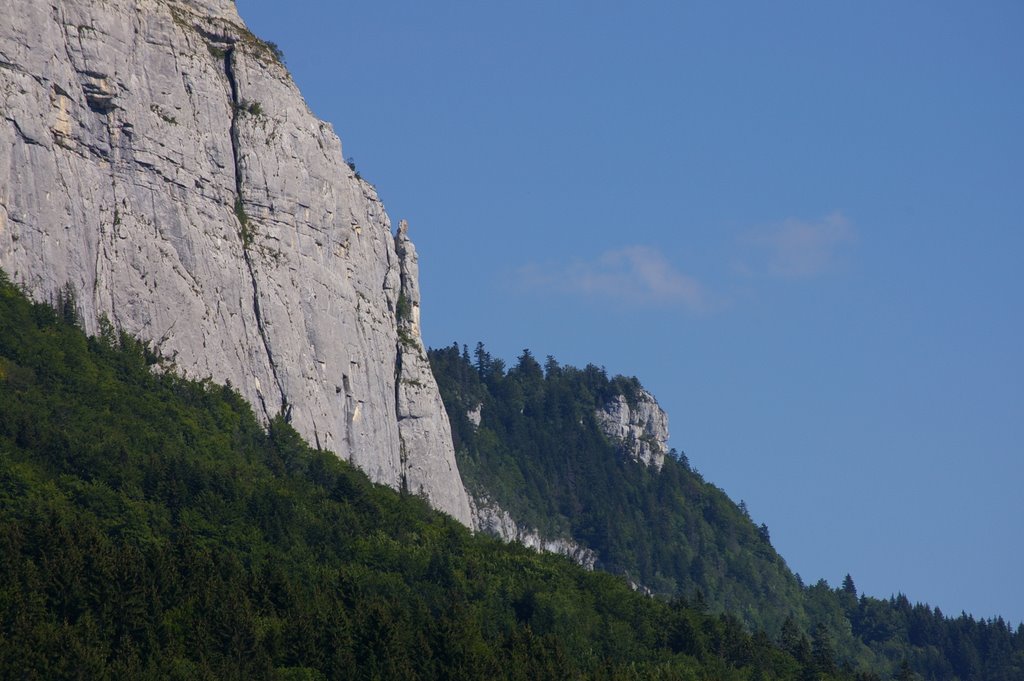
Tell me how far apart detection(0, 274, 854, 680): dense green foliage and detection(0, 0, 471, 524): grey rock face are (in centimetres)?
361

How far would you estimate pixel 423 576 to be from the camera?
403 feet

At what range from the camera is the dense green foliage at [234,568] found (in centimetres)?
9356

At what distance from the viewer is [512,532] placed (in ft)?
610

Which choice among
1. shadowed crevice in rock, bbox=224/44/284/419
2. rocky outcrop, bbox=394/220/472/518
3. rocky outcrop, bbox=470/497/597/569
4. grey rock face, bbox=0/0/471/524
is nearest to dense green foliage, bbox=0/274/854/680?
shadowed crevice in rock, bbox=224/44/284/419

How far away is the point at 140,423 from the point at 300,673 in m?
31.6

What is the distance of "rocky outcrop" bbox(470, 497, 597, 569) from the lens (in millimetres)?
182000

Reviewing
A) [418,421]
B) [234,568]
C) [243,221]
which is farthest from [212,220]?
[234,568]

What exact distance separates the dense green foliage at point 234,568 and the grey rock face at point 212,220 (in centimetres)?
361

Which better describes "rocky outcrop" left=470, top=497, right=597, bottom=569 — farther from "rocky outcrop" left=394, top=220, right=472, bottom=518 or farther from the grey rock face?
the grey rock face

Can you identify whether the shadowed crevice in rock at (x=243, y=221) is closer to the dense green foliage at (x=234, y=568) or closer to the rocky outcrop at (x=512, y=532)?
the dense green foliage at (x=234, y=568)

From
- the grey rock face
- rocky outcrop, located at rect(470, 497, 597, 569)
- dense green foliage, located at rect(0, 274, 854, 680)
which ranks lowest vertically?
dense green foliage, located at rect(0, 274, 854, 680)

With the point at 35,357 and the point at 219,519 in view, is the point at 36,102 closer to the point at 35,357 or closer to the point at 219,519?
the point at 35,357

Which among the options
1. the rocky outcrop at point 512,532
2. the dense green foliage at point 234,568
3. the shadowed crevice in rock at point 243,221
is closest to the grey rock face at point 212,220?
the shadowed crevice in rock at point 243,221

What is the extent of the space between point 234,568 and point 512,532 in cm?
8127
